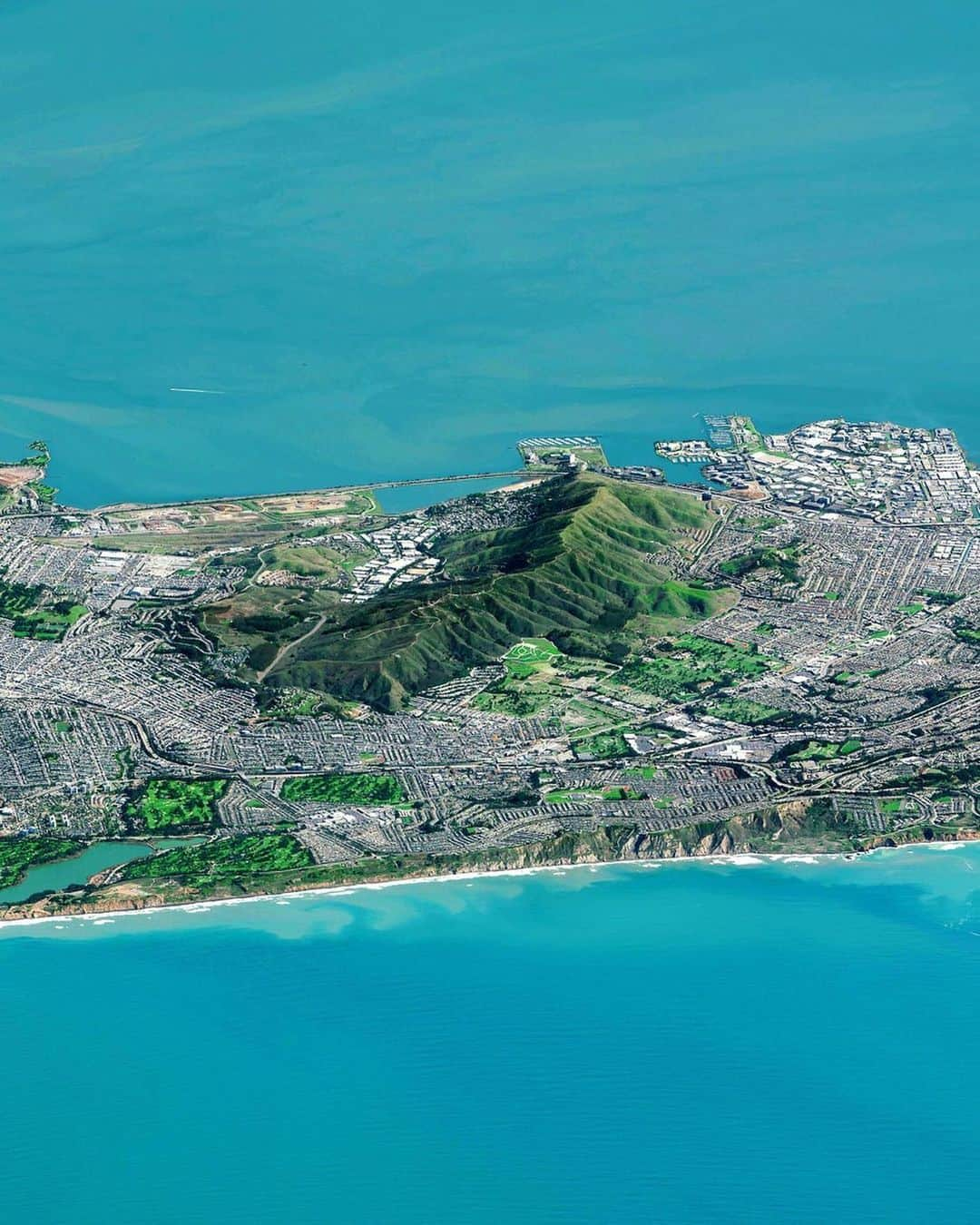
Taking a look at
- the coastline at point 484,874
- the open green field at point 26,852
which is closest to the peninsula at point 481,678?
the open green field at point 26,852

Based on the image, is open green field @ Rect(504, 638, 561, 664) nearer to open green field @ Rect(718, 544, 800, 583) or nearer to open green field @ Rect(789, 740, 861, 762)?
open green field @ Rect(718, 544, 800, 583)

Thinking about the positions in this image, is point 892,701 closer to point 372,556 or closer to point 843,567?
point 843,567

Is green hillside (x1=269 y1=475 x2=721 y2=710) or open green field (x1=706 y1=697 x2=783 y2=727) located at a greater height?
green hillside (x1=269 y1=475 x2=721 y2=710)

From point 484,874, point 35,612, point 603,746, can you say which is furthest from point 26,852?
point 603,746

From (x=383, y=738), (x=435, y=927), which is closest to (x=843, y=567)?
(x=383, y=738)

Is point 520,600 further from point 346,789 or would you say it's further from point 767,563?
point 346,789

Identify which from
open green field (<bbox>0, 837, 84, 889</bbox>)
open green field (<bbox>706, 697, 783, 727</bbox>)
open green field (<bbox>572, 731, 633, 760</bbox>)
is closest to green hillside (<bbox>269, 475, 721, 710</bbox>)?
open green field (<bbox>706, 697, 783, 727</bbox>)

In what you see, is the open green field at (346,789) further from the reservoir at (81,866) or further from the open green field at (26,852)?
the open green field at (26,852)
